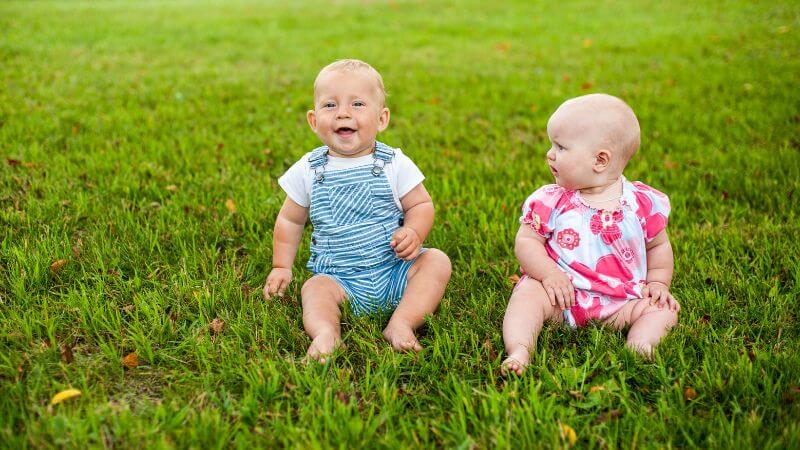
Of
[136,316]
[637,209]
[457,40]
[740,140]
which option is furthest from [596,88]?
[136,316]

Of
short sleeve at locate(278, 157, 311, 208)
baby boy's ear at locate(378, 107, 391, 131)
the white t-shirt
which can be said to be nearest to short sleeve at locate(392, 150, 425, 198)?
the white t-shirt

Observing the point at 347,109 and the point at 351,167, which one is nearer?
the point at 347,109

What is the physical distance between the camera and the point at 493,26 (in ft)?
40.4

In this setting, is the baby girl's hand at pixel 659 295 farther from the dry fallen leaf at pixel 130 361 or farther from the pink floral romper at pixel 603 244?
the dry fallen leaf at pixel 130 361

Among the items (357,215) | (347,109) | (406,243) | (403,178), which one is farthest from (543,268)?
(347,109)

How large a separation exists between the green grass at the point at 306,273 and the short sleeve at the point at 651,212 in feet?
1.31

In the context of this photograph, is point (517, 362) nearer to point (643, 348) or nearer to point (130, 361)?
point (643, 348)

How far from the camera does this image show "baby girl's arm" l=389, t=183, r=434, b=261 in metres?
2.79

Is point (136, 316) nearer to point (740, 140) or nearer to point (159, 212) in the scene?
point (159, 212)

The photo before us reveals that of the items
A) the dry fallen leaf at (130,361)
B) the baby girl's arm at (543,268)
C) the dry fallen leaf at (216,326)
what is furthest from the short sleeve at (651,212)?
the dry fallen leaf at (130,361)

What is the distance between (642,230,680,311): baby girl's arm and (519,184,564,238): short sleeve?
1.48 feet

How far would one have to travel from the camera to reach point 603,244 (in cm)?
270

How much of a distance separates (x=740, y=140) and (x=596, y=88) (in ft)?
7.46

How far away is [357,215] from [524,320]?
90 cm
